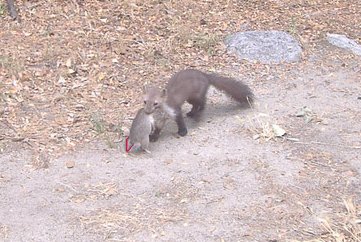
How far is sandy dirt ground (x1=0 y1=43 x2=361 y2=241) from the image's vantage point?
376 cm

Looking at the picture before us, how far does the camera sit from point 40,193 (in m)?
4.18

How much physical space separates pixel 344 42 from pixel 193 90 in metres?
2.60

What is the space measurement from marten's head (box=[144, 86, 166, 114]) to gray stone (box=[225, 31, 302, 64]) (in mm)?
2051

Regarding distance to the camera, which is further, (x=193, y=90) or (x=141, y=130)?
(x=193, y=90)

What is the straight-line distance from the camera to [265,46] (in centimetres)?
670

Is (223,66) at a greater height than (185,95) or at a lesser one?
lesser

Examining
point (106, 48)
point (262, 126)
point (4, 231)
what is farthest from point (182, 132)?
point (106, 48)

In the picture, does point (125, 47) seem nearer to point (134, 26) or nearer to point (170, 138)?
point (134, 26)

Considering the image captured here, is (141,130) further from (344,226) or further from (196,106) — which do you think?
(344,226)

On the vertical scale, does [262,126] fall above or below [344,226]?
below

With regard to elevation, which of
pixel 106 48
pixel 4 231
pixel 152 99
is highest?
pixel 152 99

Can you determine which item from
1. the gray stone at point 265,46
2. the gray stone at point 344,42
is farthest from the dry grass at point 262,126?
the gray stone at point 344,42

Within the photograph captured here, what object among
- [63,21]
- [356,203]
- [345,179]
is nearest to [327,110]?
[345,179]

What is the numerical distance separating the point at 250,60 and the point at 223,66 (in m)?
0.32
